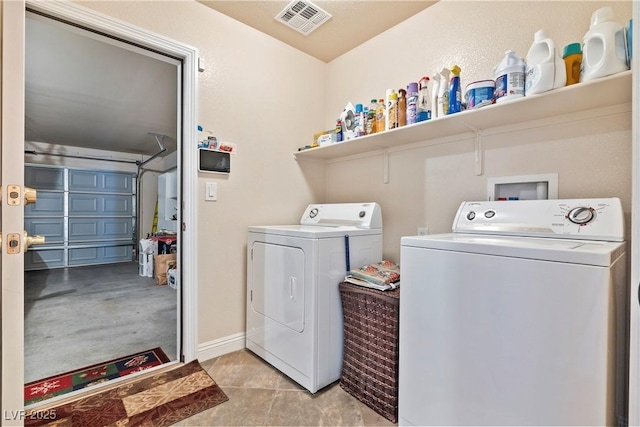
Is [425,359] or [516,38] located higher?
[516,38]

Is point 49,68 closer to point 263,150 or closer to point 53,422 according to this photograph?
point 263,150

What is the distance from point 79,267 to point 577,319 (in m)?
7.48

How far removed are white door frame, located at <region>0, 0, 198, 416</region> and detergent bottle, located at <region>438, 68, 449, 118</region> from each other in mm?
1537

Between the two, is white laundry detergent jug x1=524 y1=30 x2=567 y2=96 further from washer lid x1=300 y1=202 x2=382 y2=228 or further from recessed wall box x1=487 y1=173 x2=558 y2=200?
washer lid x1=300 y1=202 x2=382 y2=228

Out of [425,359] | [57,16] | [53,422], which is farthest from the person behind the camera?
[57,16]

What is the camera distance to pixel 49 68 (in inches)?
109

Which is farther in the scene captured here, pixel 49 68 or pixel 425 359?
pixel 49 68

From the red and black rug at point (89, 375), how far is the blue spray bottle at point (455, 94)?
2435 mm

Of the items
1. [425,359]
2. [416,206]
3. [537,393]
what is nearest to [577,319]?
[537,393]

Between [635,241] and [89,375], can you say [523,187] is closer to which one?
[635,241]

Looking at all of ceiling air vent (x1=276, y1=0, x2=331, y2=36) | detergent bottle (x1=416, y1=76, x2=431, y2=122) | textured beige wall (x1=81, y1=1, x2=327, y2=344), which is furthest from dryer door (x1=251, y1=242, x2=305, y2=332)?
ceiling air vent (x1=276, y1=0, x2=331, y2=36)

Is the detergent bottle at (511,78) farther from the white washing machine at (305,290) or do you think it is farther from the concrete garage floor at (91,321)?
the concrete garage floor at (91,321)

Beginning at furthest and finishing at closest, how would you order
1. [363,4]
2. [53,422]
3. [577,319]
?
[363,4]
[53,422]
[577,319]

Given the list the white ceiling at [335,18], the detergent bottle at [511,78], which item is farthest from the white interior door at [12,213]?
the detergent bottle at [511,78]
